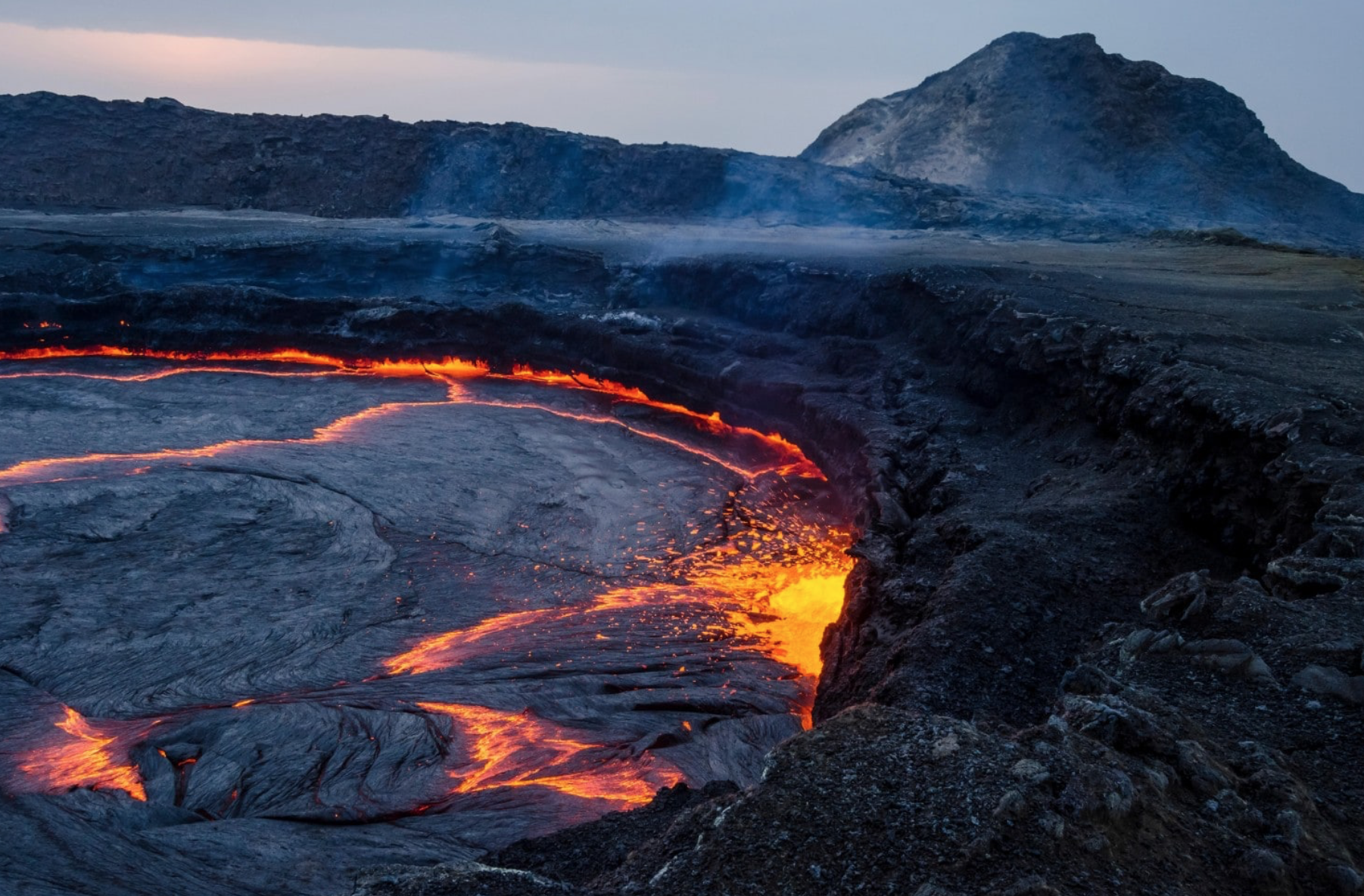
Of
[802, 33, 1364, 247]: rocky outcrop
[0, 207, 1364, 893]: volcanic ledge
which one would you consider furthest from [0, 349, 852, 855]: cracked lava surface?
[802, 33, 1364, 247]: rocky outcrop

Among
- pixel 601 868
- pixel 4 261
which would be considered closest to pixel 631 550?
pixel 601 868

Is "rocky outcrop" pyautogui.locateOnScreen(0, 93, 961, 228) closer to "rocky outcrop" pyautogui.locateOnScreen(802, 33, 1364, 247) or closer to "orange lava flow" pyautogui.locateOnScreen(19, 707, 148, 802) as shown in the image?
"rocky outcrop" pyautogui.locateOnScreen(802, 33, 1364, 247)

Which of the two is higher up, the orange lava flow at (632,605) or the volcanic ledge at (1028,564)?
the volcanic ledge at (1028,564)

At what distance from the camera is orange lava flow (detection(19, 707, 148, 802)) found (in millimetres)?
6965

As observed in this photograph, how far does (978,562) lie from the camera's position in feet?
24.4

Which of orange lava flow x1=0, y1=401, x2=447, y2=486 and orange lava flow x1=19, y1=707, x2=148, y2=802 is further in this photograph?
orange lava flow x1=0, y1=401, x2=447, y2=486

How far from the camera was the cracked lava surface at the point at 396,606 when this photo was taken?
728 centimetres

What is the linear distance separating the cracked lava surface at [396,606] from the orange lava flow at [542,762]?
3 centimetres

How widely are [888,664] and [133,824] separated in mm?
4927

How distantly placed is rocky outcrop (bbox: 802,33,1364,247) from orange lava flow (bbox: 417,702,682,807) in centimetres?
3036

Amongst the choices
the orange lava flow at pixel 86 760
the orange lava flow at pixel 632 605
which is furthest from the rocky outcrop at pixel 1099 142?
the orange lava flow at pixel 86 760

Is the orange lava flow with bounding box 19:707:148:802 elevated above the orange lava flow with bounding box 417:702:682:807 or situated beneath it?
situated beneath

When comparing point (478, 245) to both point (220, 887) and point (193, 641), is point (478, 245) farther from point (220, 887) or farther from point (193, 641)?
point (220, 887)

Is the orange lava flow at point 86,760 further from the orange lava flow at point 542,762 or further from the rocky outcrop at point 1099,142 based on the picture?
the rocky outcrop at point 1099,142
